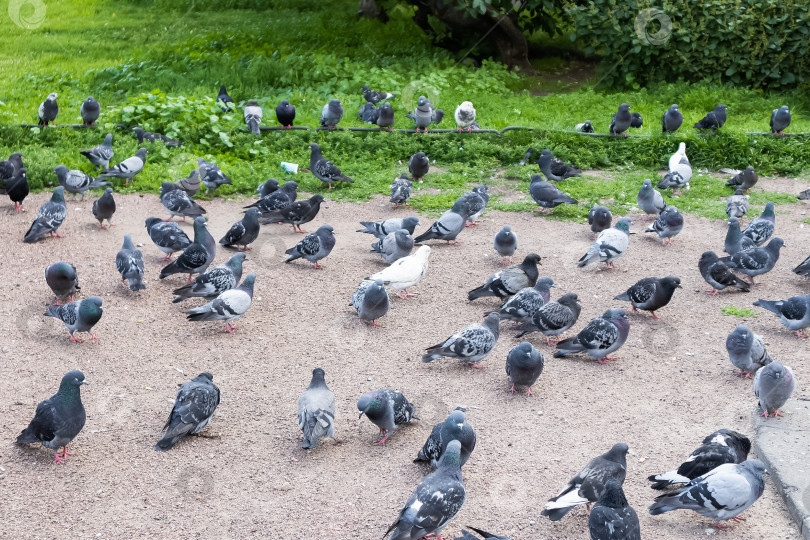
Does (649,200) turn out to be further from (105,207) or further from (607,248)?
(105,207)

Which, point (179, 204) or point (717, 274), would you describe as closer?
point (717, 274)

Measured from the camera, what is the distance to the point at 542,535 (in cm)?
502

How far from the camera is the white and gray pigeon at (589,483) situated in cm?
502

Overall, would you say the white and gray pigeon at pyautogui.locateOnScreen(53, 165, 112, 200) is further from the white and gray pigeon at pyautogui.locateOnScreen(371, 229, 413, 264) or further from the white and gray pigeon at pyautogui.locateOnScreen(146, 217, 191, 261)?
the white and gray pigeon at pyautogui.locateOnScreen(371, 229, 413, 264)

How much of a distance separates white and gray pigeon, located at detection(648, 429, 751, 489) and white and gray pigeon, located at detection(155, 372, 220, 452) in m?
3.16

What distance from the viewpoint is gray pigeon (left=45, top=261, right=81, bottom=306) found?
775 cm

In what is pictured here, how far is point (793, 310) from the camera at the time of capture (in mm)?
7488

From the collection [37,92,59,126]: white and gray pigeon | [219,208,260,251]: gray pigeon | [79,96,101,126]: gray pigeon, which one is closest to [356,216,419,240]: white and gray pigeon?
[219,208,260,251]: gray pigeon

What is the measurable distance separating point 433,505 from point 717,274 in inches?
198

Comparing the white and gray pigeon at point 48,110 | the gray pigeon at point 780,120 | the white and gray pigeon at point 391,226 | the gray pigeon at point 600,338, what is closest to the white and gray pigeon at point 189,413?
the gray pigeon at point 600,338

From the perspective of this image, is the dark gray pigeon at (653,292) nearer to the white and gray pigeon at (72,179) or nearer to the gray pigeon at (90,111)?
the white and gray pigeon at (72,179)

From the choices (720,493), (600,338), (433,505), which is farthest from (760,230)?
(433,505)

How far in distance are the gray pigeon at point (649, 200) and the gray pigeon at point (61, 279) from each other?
704 centimetres

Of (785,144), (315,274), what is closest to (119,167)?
(315,274)
